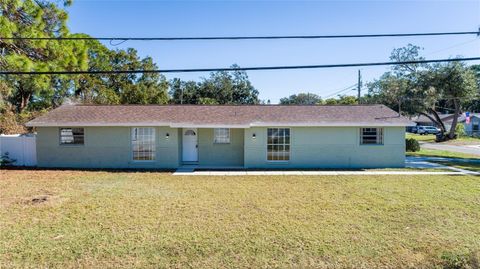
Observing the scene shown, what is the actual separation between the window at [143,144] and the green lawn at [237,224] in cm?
371

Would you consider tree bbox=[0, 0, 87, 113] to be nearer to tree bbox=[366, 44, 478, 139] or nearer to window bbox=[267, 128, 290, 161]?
window bbox=[267, 128, 290, 161]

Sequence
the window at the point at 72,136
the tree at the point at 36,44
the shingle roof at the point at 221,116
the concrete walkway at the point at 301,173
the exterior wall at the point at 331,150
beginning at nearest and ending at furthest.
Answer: the tree at the point at 36,44 < the concrete walkway at the point at 301,173 < the shingle roof at the point at 221,116 < the window at the point at 72,136 < the exterior wall at the point at 331,150

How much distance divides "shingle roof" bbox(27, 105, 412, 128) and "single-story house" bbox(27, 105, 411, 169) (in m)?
0.05

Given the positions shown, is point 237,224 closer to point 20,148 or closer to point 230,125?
point 230,125

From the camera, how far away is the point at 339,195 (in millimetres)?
10250

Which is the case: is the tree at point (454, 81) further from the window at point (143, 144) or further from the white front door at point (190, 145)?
the window at point (143, 144)

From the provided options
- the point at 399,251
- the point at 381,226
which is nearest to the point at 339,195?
the point at 381,226

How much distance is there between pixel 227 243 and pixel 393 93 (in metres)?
37.6

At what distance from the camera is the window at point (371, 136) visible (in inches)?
645

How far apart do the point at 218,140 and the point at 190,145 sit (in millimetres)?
1670

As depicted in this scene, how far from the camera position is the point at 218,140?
54.7 feet

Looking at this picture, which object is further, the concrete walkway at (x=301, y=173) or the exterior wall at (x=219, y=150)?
the exterior wall at (x=219, y=150)

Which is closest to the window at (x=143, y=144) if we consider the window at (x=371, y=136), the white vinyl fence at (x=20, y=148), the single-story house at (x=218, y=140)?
the single-story house at (x=218, y=140)

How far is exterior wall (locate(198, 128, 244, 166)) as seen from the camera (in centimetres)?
1656
